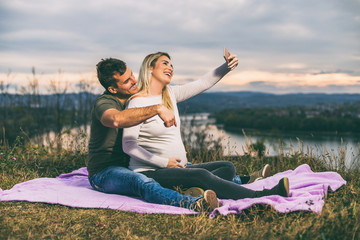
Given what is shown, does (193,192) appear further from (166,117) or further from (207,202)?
(166,117)

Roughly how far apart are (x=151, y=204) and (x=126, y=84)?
125cm

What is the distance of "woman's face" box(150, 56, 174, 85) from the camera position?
3209 millimetres

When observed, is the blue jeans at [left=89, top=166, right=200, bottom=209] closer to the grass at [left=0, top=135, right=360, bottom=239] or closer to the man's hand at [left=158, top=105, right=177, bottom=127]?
the grass at [left=0, top=135, right=360, bottom=239]

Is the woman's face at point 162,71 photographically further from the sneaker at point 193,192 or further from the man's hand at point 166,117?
the sneaker at point 193,192

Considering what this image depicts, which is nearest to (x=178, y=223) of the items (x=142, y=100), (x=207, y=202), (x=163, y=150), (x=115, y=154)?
(x=207, y=202)

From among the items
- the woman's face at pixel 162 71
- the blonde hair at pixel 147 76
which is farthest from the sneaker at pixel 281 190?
the woman's face at pixel 162 71

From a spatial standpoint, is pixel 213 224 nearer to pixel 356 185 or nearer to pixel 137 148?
pixel 137 148

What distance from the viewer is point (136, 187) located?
298 centimetres

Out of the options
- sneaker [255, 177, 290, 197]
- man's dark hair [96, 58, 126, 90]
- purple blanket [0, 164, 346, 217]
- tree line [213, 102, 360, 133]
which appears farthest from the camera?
tree line [213, 102, 360, 133]

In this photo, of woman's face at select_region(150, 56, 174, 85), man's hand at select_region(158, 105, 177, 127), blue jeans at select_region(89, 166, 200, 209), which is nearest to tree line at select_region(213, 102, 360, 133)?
woman's face at select_region(150, 56, 174, 85)

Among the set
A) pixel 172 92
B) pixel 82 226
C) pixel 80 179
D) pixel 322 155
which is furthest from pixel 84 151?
pixel 322 155

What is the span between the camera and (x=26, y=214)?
9.16 ft

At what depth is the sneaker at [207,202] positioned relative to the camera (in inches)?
104

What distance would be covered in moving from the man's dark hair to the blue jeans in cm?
90
